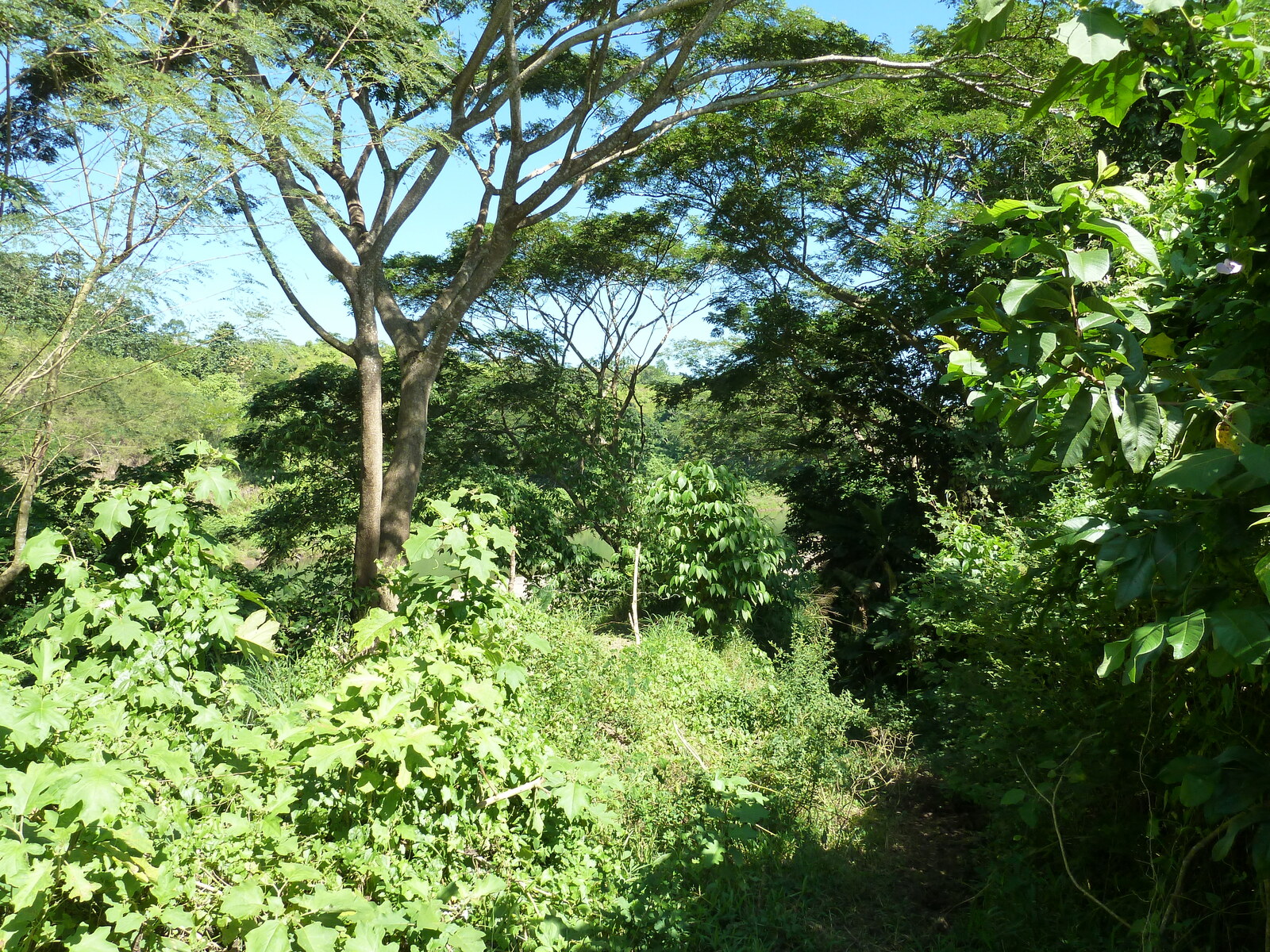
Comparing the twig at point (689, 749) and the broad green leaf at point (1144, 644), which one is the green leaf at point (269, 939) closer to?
the broad green leaf at point (1144, 644)

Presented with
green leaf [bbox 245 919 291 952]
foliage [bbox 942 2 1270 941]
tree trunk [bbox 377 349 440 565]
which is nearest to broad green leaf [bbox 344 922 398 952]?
green leaf [bbox 245 919 291 952]

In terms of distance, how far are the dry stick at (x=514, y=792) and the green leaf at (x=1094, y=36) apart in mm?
2596

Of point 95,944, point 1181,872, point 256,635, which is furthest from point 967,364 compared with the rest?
point 256,635

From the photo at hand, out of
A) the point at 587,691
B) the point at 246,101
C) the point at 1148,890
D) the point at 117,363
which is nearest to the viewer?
the point at 1148,890

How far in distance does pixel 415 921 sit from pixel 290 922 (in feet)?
1.10

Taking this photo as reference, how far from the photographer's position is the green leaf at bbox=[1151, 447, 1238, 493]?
1299 mm

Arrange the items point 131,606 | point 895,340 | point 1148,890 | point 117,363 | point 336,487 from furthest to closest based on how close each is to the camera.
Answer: point 336,487
point 895,340
point 117,363
point 131,606
point 1148,890

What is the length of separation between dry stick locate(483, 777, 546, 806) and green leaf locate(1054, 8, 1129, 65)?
260 centimetres

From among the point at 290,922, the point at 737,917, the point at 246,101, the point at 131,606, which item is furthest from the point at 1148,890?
→ the point at 246,101

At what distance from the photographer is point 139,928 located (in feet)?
6.66

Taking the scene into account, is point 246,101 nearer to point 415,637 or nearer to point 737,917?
point 415,637

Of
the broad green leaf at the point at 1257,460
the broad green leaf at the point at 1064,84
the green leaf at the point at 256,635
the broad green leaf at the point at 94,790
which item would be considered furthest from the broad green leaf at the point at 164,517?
the broad green leaf at the point at 1257,460

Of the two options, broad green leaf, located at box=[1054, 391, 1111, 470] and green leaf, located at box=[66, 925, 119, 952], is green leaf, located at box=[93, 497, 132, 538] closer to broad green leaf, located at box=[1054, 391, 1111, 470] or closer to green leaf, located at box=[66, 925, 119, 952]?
green leaf, located at box=[66, 925, 119, 952]

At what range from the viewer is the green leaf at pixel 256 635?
9.61ft
